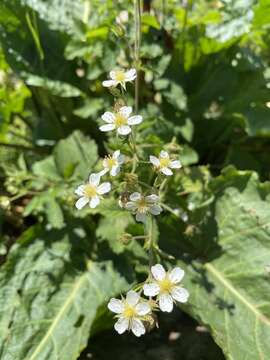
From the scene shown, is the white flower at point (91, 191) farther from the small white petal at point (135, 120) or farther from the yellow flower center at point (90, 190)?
the small white petal at point (135, 120)

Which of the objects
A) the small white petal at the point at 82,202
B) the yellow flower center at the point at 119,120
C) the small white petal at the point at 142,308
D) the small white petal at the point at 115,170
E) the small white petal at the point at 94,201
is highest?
the yellow flower center at the point at 119,120

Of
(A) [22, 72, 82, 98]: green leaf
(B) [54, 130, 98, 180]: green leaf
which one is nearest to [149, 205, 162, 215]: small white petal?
(B) [54, 130, 98, 180]: green leaf

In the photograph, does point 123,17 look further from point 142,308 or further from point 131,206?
point 142,308

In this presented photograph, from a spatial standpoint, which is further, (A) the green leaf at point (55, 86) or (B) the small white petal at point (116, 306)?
(A) the green leaf at point (55, 86)

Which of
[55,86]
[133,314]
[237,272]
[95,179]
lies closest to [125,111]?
[95,179]

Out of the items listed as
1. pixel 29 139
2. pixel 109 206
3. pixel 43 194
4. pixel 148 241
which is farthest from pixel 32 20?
pixel 148 241

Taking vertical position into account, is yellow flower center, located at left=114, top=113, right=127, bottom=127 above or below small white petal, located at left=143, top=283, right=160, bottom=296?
above

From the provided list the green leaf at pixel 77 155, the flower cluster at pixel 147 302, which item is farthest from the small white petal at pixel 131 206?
the green leaf at pixel 77 155

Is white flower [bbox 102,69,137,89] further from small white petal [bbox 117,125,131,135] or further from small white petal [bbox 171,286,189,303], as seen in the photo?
small white petal [bbox 171,286,189,303]
